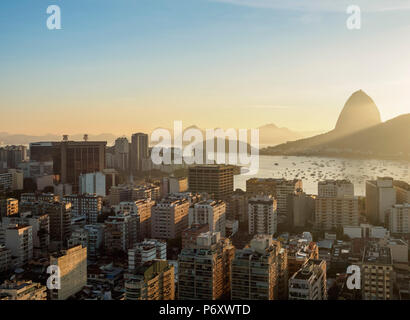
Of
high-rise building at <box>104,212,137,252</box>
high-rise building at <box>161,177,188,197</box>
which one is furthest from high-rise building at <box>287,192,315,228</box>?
high-rise building at <box>161,177,188,197</box>

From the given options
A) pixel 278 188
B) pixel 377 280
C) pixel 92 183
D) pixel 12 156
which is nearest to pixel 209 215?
pixel 278 188

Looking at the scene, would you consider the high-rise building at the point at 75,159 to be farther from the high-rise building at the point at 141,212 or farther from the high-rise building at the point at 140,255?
the high-rise building at the point at 140,255

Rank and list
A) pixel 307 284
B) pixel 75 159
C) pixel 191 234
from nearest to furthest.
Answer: pixel 307 284
pixel 191 234
pixel 75 159

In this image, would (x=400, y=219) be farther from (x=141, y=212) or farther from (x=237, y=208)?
(x=141, y=212)

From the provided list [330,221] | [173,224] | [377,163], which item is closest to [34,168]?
[173,224]

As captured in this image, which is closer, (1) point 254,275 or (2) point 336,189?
(1) point 254,275
